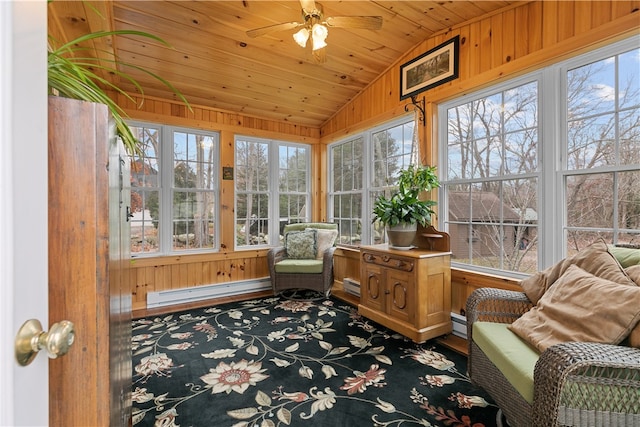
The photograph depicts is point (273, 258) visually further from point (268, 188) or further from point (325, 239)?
point (268, 188)

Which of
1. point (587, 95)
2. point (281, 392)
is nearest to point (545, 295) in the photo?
point (587, 95)

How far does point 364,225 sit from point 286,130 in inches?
75.3

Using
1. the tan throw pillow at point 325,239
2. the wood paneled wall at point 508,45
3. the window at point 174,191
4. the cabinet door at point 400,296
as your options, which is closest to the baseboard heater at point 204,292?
the window at point 174,191

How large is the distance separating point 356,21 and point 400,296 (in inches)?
90.2

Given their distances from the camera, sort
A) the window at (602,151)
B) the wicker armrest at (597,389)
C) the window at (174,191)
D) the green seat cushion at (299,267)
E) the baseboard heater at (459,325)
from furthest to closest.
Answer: the green seat cushion at (299,267) → the window at (174,191) → the baseboard heater at (459,325) → the window at (602,151) → the wicker armrest at (597,389)

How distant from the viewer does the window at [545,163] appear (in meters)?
1.92

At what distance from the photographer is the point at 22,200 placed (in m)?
0.48

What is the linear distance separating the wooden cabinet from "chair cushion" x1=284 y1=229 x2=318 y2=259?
127cm

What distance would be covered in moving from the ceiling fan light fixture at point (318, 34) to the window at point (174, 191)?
7.75 feet

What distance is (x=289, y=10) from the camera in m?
2.61

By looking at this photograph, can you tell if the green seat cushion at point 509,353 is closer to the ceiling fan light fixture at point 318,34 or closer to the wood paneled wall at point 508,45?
the wood paneled wall at point 508,45

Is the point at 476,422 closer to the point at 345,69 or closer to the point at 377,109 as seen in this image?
the point at 377,109

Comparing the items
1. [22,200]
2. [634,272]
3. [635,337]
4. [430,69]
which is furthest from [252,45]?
[635,337]

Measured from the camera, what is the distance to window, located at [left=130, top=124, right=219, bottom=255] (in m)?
3.58
